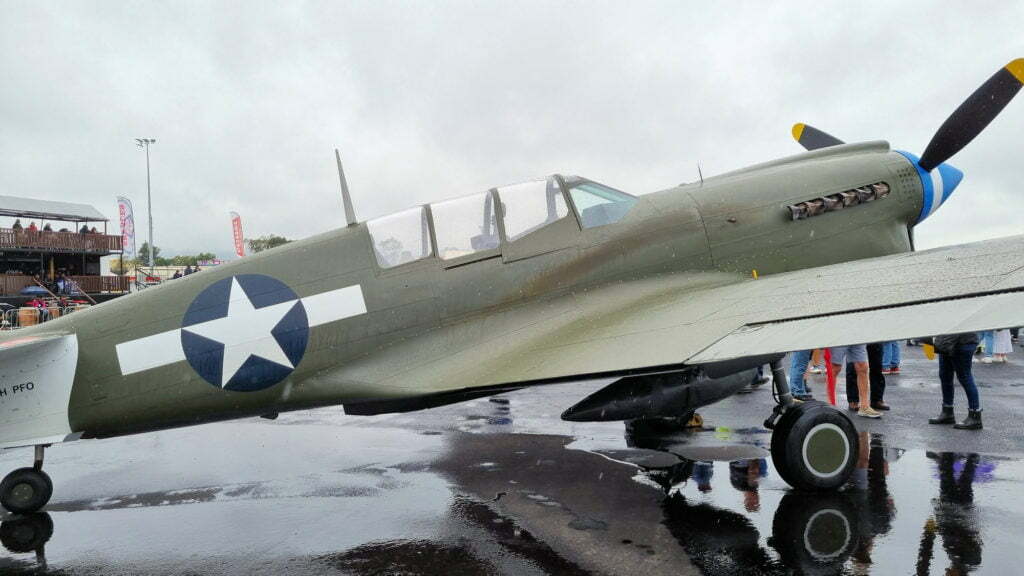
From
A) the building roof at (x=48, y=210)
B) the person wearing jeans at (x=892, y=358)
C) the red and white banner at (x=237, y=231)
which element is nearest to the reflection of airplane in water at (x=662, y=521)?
the person wearing jeans at (x=892, y=358)

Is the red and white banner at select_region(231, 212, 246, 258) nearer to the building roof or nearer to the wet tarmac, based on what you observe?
the building roof

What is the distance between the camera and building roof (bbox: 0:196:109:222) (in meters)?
38.1

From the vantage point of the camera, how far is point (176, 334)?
495 cm

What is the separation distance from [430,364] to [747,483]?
105 inches

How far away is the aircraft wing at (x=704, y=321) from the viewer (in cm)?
370

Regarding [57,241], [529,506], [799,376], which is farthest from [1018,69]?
[57,241]

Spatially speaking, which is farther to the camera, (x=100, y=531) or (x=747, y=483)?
(x=747, y=483)

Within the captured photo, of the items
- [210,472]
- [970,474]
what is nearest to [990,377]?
[970,474]

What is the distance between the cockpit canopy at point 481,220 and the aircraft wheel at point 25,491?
10.8ft

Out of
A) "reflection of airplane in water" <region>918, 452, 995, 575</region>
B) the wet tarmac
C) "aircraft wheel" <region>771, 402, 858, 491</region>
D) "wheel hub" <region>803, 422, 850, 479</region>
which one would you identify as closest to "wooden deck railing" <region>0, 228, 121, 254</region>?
the wet tarmac

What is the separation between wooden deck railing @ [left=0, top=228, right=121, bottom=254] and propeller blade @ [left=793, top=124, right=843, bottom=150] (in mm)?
40244

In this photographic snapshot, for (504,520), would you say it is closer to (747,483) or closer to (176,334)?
(747,483)

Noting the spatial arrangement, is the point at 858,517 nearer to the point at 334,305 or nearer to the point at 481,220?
the point at 481,220

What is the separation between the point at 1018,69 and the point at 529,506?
6.39m
